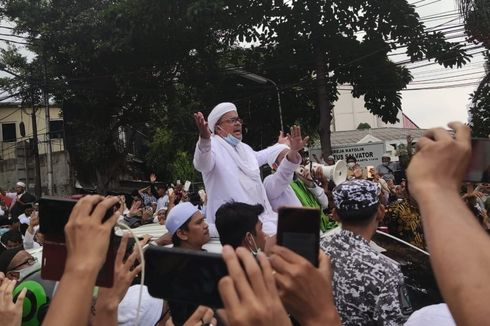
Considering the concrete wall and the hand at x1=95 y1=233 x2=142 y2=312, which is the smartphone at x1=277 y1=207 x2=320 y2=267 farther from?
the concrete wall

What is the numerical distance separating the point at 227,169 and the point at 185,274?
290 cm

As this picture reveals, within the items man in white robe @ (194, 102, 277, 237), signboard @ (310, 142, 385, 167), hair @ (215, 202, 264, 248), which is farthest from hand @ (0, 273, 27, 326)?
signboard @ (310, 142, 385, 167)

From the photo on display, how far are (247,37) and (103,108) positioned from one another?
6.97m

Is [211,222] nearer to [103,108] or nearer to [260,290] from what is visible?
[260,290]

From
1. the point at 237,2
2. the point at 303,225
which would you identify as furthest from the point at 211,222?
the point at 237,2

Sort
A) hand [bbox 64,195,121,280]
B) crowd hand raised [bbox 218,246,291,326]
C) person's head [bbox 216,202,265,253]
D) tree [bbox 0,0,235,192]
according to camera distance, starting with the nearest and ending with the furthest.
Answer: crowd hand raised [bbox 218,246,291,326] → hand [bbox 64,195,121,280] → person's head [bbox 216,202,265,253] → tree [bbox 0,0,235,192]

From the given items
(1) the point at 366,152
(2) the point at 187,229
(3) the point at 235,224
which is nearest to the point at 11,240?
(2) the point at 187,229

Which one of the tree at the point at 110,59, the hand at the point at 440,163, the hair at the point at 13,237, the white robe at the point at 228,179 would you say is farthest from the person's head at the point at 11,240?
the tree at the point at 110,59

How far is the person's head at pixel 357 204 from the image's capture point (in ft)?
8.66

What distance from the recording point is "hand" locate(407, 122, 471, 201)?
3.57ft

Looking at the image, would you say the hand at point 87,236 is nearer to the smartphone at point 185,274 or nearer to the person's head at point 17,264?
the smartphone at point 185,274

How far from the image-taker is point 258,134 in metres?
17.8

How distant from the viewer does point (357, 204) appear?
8.66 ft

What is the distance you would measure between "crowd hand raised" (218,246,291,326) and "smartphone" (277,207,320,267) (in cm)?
17
